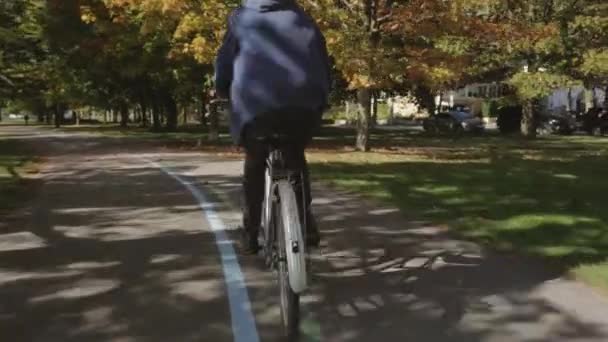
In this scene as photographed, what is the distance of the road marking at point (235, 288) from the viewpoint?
5.28 metres

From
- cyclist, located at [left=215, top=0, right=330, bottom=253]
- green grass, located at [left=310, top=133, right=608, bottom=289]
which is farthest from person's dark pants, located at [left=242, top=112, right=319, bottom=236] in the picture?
green grass, located at [left=310, top=133, right=608, bottom=289]

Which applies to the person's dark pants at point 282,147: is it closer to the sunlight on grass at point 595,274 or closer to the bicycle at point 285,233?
the bicycle at point 285,233

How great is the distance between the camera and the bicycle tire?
192 inches

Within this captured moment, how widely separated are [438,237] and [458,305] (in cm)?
287

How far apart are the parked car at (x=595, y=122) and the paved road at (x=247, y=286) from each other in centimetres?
3778

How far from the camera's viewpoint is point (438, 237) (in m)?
8.80

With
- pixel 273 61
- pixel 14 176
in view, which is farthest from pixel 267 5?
pixel 14 176

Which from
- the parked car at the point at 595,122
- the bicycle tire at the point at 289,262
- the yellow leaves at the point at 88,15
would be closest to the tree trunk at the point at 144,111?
the yellow leaves at the point at 88,15

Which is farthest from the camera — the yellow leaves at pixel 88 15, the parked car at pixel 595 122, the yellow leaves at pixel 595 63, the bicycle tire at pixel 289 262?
the parked car at pixel 595 122

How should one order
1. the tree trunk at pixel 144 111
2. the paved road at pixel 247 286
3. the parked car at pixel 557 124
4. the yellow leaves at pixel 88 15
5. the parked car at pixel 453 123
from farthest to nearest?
the tree trunk at pixel 144 111 → the parked car at pixel 453 123 → the parked car at pixel 557 124 → the yellow leaves at pixel 88 15 → the paved road at pixel 247 286

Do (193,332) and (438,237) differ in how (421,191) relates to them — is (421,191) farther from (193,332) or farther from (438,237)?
(193,332)

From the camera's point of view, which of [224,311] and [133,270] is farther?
[133,270]

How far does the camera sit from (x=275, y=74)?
210 inches

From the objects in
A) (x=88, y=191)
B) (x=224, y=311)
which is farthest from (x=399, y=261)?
(x=88, y=191)
